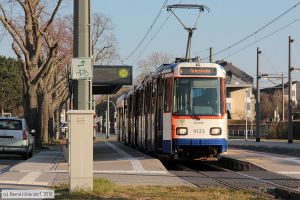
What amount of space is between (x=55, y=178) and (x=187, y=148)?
6.46 metres

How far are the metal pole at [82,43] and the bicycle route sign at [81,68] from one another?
0.24m

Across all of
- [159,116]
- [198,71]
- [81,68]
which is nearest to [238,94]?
[159,116]

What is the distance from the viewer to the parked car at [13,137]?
25.2 metres

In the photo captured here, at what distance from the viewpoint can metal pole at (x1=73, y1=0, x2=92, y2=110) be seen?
12703mm

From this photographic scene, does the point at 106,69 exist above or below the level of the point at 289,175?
above

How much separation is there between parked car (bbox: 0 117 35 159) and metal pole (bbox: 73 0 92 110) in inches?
519

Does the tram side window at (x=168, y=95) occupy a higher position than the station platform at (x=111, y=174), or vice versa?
the tram side window at (x=168, y=95)

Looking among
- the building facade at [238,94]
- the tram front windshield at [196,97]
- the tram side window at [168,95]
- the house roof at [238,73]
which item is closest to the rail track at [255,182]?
the tram front windshield at [196,97]

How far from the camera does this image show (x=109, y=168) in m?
18.4

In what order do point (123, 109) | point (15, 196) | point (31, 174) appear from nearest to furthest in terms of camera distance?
point (15, 196)
point (31, 174)
point (123, 109)

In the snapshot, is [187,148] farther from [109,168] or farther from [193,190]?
[193,190]

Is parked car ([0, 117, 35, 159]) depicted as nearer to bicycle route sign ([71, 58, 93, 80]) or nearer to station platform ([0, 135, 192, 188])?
station platform ([0, 135, 192, 188])

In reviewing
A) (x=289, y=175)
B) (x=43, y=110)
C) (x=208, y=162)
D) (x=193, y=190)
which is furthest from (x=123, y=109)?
(x=193, y=190)

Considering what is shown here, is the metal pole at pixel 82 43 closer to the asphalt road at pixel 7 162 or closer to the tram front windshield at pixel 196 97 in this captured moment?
the asphalt road at pixel 7 162
